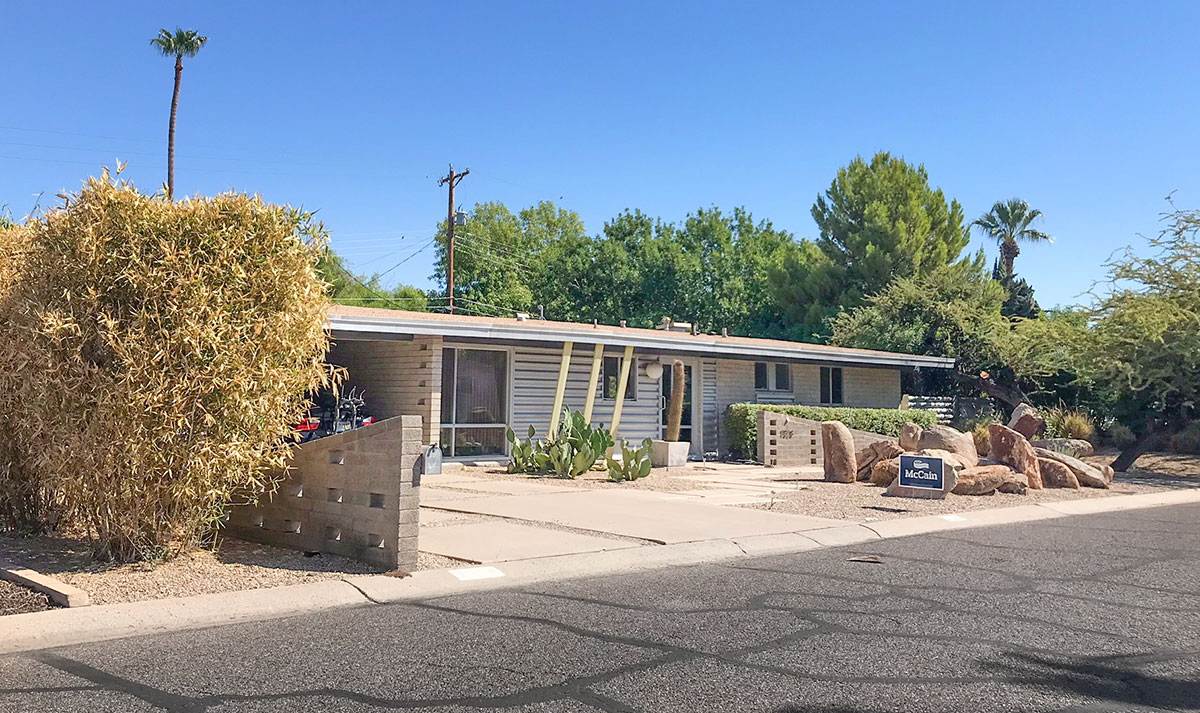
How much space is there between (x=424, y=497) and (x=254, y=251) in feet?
20.3

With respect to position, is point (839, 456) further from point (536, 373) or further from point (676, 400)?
point (536, 373)

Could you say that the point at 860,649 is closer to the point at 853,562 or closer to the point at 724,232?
the point at 853,562

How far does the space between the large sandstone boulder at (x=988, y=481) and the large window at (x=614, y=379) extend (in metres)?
8.25

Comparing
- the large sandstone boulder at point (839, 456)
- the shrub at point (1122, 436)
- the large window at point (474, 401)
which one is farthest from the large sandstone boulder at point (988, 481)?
the shrub at point (1122, 436)

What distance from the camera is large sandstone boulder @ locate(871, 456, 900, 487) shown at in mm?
15998

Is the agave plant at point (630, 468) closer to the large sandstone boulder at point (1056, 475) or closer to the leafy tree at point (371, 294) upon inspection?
the large sandstone boulder at point (1056, 475)

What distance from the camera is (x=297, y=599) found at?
6.89 metres

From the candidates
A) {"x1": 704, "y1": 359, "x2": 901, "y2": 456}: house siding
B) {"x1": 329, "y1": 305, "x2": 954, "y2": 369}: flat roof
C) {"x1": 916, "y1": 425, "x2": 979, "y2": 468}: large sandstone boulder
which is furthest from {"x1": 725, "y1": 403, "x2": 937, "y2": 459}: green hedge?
{"x1": 916, "y1": 425, "x2": 979, "y2": 468}: large sandstone boulder

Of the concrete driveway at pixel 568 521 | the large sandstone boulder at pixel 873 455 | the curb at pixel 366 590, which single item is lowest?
the curb at pixel 366 590

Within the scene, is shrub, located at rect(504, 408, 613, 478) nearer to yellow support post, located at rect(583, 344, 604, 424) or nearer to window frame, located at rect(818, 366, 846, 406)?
yellow support post, located at rect(583, 344, 604, 424)

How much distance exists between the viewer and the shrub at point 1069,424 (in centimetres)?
2486

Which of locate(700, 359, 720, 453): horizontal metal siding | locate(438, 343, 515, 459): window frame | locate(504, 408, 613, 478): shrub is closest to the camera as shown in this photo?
locate(504, 408, 613, 478): shrub

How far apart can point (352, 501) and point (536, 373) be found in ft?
39.2

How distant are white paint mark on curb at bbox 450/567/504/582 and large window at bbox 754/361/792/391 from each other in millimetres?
17209
